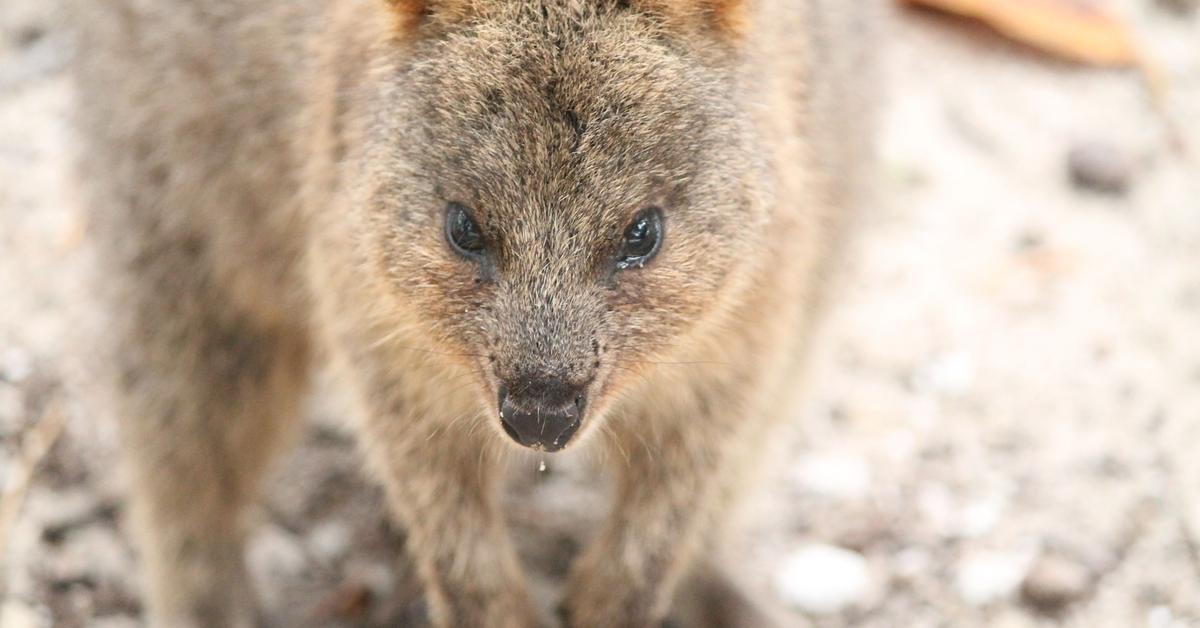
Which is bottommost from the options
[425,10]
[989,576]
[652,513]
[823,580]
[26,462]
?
[26,462]

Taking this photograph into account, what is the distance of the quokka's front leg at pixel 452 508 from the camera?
10.9 feet

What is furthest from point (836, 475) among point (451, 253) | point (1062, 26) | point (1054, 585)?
point (1062, 26)

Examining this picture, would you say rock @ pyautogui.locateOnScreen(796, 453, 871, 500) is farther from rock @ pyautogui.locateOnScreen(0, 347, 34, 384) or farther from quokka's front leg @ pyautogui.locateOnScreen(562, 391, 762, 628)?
rock @ pyautogui.locateOnScreen(0, 347, 34, 384)

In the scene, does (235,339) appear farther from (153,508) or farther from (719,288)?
(719,288)

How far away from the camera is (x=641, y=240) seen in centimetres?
288

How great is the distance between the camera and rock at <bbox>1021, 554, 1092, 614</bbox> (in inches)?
160

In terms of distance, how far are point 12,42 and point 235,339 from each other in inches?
91.4

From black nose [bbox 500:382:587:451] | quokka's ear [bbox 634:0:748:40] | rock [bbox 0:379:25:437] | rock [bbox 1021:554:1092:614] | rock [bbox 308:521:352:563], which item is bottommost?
rock [bbox 308:521:352:563]

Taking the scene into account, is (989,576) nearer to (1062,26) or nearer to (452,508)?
(452,508)

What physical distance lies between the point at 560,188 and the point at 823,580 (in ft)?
6.35

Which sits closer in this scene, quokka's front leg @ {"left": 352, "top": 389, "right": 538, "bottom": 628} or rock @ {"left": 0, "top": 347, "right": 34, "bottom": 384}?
quokka's front leg @ {"left": 352, "top": 389, "right": 538, "bottom": 628}

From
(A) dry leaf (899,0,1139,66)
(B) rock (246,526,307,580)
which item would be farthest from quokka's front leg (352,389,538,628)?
(A) dry leaf (899,0,1139,66)

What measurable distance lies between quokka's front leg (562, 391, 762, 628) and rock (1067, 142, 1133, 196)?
8.02 feet

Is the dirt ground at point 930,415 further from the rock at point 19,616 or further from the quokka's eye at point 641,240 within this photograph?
the quokka's eye at point 641,240
